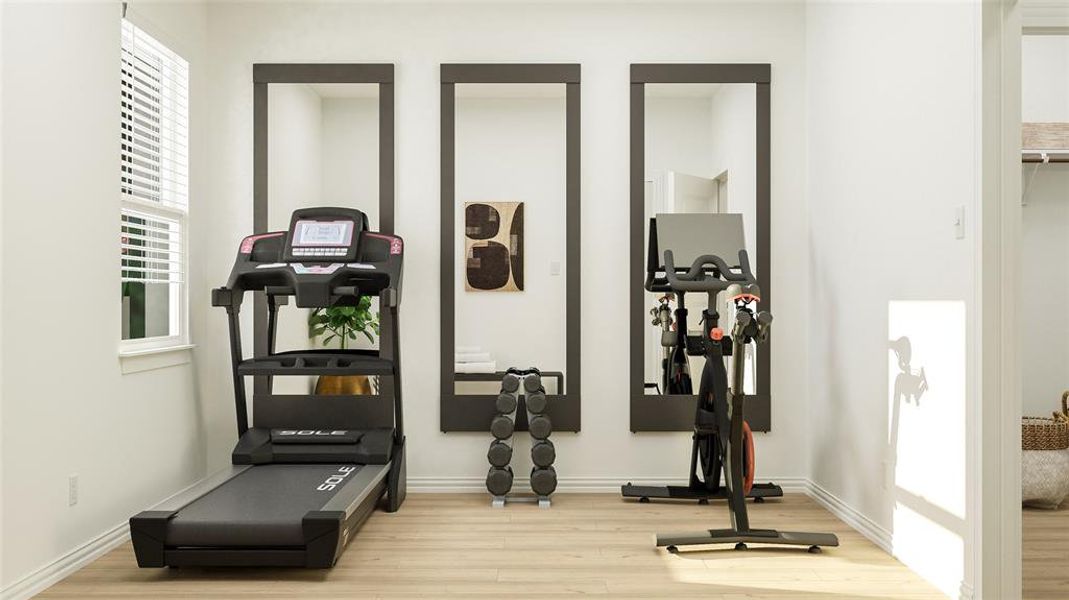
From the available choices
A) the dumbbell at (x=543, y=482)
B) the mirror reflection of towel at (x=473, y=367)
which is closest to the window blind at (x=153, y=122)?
the mirror reflection of towel at (x=473, y=367)

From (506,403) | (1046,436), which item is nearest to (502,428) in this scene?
(506,403)

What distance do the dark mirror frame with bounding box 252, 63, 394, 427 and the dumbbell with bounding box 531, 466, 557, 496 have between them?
1656 mm

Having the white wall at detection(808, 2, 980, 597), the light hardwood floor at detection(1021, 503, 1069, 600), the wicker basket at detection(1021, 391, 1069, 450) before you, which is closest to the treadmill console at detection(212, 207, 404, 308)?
the white wall at detection(808, 2, 980, 597)

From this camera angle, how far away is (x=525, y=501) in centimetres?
419

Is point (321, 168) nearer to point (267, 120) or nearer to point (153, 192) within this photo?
point (267, 120)

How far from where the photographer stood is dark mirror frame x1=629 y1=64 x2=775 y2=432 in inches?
174

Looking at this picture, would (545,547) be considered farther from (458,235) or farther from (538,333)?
(458,235)

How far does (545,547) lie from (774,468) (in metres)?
1.73

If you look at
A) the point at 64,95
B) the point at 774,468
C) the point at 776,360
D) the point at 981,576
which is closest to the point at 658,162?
the point at 776,360

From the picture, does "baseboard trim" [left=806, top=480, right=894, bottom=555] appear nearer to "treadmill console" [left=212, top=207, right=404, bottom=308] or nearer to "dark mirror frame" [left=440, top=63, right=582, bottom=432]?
"dark mirror frame" [left=440, top=63, right=582, bottom=432]

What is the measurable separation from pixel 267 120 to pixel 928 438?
3.87 meters

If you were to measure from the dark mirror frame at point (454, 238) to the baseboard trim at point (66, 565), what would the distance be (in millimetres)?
1735

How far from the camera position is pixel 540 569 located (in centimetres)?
312

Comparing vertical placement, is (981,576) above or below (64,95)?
below
